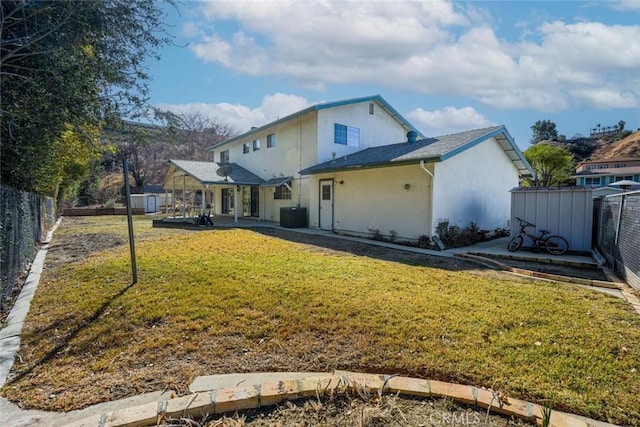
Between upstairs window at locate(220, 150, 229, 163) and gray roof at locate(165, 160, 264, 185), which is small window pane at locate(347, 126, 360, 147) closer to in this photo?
gray roof at locate(165, 160, 264, 185)

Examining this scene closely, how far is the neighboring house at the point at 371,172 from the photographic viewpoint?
11.2 meters

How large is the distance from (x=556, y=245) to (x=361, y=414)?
9.50 m

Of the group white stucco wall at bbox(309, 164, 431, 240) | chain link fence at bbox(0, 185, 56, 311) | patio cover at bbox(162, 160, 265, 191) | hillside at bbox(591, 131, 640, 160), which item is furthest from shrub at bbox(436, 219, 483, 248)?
hillside at bbox(591, 131, 640, 160)

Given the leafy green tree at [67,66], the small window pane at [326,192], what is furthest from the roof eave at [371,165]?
the leafy green tree at [67,66]

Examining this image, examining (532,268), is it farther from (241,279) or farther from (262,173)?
(262,173)

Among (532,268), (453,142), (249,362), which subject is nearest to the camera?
(249,362)

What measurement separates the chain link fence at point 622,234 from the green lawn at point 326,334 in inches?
43.1

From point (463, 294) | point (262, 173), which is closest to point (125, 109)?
point (463, 294)

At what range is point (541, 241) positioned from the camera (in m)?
9.38

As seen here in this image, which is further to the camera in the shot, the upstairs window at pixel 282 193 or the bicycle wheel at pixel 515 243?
the upstairs window at pixel 282 193

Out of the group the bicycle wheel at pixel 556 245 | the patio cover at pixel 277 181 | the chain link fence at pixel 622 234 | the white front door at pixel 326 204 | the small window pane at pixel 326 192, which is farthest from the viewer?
the patio cover at pixel 277 181

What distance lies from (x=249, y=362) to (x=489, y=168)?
12784 mm

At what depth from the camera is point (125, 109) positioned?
625cm

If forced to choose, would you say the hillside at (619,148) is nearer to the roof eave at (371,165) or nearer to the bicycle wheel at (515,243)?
the bicycle wheel at (515,243)
